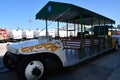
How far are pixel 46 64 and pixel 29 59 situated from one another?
539 millimetres

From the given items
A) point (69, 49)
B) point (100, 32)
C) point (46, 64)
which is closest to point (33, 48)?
point (46, 64)

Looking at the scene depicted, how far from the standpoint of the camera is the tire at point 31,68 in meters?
3.70

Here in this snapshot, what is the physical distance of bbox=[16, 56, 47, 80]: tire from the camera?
3.70m

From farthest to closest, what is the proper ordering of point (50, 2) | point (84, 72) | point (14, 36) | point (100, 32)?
1. point (14, 36)
2. point (100, 32)
3. point (50, 2)
4. point (84, 72)

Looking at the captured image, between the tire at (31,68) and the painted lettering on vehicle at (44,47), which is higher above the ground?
the painted lettering on vehicle at (44,47)

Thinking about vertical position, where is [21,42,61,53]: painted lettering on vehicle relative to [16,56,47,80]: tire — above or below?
above

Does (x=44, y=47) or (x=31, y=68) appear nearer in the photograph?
(x=31, y=68)

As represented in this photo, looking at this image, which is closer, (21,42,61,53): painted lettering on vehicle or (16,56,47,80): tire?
(16,56,47,80): tire

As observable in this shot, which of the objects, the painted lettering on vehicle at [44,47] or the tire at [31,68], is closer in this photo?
the tire at [31,68]

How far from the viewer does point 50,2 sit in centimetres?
564

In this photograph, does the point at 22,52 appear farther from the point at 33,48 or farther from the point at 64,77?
→ the point at 64,77

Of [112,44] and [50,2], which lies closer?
[50,2]

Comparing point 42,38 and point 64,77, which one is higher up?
point 42,38

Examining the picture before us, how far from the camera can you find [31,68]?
12.7ft
